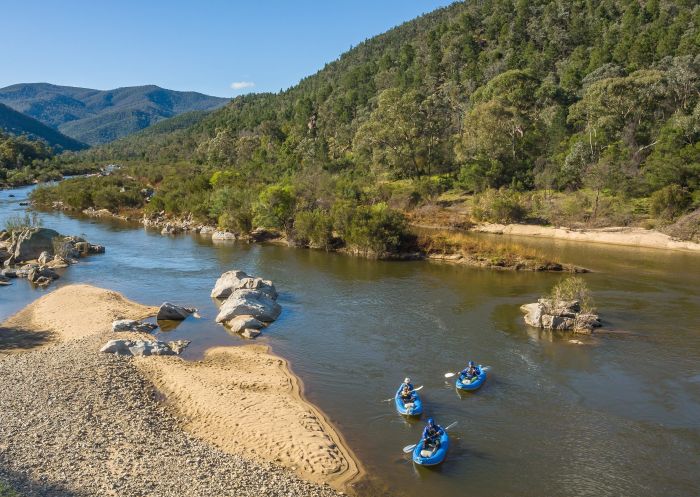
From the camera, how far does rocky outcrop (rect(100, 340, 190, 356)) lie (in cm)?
2997

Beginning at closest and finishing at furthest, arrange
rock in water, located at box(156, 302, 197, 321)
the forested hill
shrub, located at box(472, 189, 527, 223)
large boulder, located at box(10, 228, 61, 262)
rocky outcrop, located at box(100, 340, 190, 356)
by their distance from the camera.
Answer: rocky outcrop, located at box(100, 340, 190, 356) → rock in water, located at box(156, 302, 197, 321) → large boulder, located at box(10, 228, 61, 262) → shrub, located at box(472, 189, 527, 223) → the forested hill

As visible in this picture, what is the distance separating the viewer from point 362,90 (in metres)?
156

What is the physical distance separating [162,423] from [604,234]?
63828 mm

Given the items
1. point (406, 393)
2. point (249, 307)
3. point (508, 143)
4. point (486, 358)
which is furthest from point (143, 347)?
point (508, 143)

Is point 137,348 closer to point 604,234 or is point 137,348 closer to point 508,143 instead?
point 604,234

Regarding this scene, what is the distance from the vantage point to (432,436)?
67.6 ft

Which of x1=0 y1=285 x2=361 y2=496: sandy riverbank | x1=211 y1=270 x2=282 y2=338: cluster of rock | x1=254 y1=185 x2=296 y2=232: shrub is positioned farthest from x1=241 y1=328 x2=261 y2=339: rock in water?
x1=254 y1=185 x2=296 y2=232: shrub

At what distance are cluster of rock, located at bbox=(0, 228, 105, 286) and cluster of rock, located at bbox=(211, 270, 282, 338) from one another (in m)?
20.8

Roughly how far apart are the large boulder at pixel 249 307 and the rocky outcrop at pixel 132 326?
4571 mm

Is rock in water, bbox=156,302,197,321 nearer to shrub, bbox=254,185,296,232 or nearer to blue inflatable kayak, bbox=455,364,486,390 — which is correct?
blue inflatable kayak, bbox=455,364,486,390

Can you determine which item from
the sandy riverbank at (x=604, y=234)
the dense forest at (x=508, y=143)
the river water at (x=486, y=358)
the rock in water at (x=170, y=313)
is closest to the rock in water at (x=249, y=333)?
the river water at (x=486, y=358)

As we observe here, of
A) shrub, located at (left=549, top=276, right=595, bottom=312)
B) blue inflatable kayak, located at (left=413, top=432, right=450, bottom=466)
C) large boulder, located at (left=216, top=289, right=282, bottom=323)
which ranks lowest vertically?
blue inflatable kayak, located at (left=413, top=432, right=450, bottom=466)

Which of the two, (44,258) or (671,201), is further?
(671,201)

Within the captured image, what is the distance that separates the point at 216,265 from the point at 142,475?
3882cm
